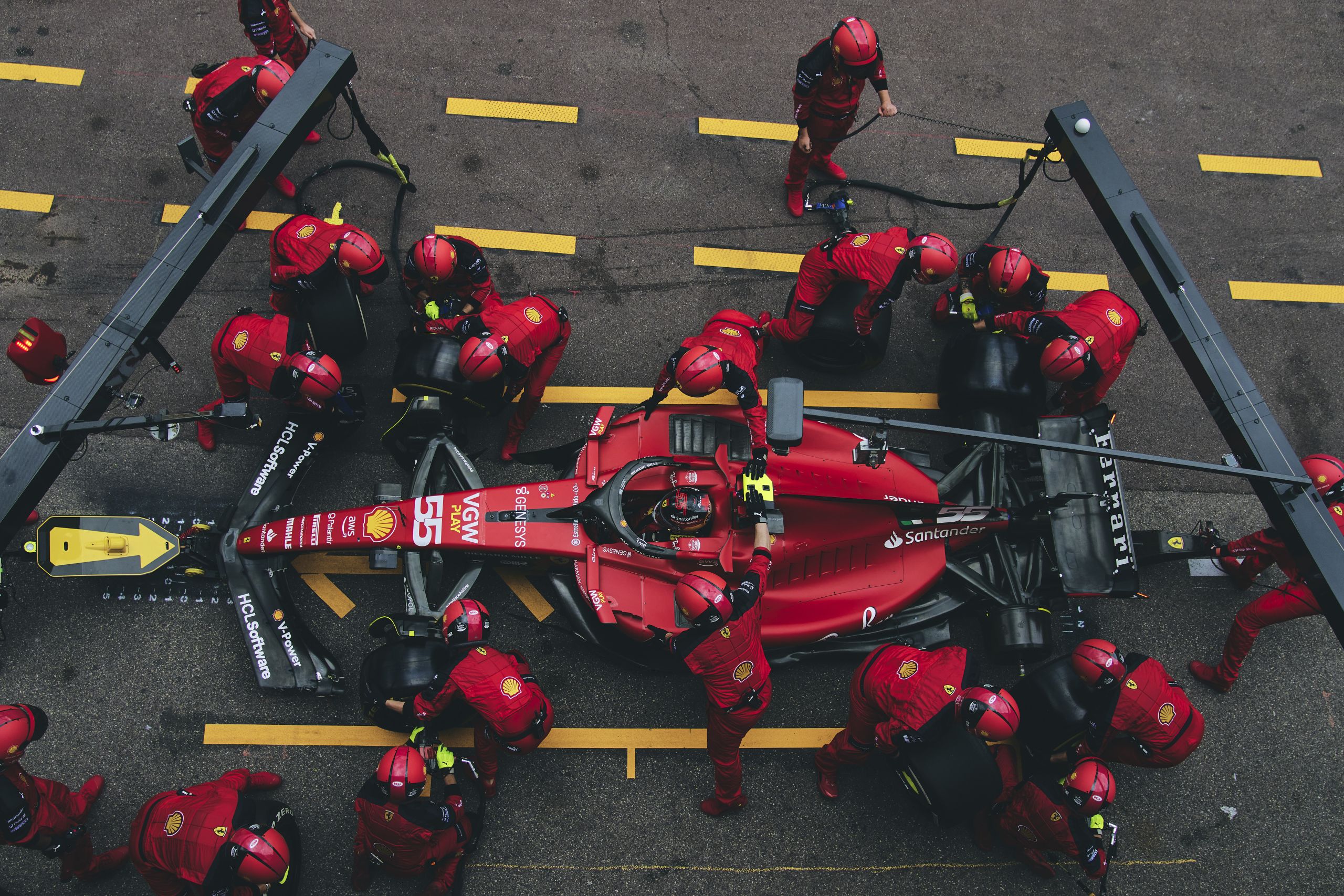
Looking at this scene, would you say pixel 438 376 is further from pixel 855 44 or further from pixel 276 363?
pixel 855 44

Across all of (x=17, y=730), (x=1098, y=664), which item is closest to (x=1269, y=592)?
(x=1098, y=664)

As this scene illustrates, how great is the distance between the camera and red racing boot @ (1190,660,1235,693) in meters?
7.29

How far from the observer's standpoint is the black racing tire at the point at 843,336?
25.0 ft

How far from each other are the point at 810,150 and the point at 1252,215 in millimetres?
4856

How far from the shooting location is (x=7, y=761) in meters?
5.89

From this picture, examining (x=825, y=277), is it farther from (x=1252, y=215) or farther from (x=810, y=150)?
(x=1252, y=215)

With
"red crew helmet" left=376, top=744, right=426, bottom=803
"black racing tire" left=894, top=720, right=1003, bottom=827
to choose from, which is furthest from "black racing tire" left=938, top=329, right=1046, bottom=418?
"red crew helmet" left=376, top=744, right=426, bottom=803

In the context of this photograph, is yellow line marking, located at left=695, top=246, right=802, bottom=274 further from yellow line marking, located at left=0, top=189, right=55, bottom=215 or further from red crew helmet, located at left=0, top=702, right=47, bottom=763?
red crew helmet, located at left=0, top=702, right=47, bottom=763

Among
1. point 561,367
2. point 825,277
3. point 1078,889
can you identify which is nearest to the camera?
point 1078,889

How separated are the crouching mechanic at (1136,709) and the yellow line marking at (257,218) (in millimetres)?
8240

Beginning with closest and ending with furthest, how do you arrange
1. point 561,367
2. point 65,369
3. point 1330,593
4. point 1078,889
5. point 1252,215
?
point 1330,593 → point 65,369 → point 1078,889 → point 561,367 → point 1252,215

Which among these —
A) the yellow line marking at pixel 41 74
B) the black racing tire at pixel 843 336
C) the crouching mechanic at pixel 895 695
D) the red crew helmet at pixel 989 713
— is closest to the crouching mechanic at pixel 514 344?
the black racing tire at pixel 843 336

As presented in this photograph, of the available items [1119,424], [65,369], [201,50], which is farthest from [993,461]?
[201,50]

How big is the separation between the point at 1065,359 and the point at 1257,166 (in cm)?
446
